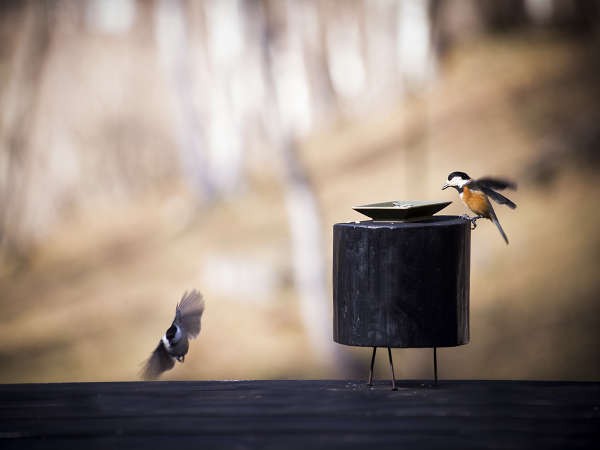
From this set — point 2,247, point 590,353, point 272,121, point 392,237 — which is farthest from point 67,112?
point 590,353

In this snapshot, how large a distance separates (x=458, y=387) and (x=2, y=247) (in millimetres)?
3743

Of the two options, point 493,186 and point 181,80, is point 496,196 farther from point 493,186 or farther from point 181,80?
point 181,80

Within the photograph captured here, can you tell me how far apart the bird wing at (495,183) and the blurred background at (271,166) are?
95.5 inches

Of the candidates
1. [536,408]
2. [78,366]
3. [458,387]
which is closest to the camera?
[536,408]

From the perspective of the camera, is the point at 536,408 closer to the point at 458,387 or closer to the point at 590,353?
the point at 458,387

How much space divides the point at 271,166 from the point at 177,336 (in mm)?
2663

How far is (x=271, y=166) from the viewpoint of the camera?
5.71 m

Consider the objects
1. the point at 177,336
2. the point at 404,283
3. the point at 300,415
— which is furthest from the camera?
the point at 177,336

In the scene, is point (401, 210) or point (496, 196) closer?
point (401, 210)

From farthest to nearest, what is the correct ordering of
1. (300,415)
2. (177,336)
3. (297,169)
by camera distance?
(297,169), (177,336), (300,415)

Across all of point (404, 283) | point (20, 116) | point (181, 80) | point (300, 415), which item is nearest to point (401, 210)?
point (404, 283)

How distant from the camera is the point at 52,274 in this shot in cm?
568

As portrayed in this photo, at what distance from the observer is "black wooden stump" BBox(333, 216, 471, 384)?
2912mm

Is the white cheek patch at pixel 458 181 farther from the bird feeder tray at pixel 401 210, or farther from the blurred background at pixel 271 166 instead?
the blurred background at pixel 271 166
